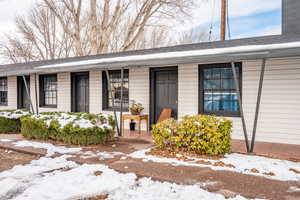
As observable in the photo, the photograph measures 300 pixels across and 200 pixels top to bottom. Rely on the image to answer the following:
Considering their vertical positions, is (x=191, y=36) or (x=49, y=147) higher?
(x=191, y=36)

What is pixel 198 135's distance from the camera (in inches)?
179

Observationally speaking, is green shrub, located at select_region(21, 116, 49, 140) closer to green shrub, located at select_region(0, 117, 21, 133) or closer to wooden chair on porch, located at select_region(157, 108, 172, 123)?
green shrub, located at select_region(0, 117, 21, 133)

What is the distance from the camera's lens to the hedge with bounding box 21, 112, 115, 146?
18.3 ft

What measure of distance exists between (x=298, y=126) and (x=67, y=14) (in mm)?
17729

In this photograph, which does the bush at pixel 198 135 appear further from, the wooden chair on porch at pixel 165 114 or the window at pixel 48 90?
the window at pixel 48 90

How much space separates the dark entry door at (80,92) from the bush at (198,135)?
528 cm

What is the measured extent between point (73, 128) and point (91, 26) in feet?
40.9

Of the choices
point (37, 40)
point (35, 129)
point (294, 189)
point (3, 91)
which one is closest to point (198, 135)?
point (294, 189)

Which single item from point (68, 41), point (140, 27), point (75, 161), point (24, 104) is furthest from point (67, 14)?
point (75, 161)

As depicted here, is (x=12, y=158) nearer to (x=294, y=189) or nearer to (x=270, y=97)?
(x=294, y=189)

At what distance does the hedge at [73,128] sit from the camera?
5.57 m

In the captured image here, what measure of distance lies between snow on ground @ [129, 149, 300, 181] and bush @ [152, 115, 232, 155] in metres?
0.27

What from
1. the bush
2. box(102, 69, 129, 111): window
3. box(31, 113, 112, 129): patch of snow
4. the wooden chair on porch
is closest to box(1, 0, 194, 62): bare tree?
box(102, 69, 129, 111): window

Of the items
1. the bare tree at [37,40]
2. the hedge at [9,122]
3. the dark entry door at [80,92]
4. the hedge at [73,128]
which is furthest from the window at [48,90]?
the bare tree at [37,40]
